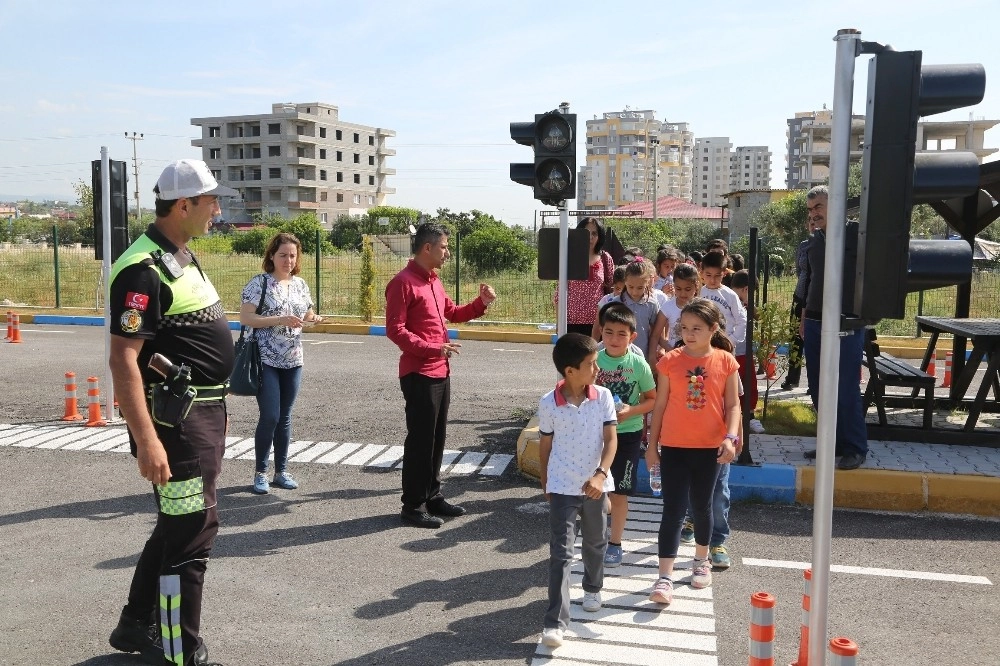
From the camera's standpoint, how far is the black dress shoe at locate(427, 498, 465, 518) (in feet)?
20.2

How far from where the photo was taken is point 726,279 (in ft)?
33.6

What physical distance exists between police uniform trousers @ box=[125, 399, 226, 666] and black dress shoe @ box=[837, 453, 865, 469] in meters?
4.83

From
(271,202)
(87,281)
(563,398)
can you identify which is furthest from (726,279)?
(271,202)

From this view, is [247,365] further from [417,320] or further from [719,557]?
[719,557]

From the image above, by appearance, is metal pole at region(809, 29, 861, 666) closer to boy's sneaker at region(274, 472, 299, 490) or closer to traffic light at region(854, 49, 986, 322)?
traffic light at region(854, 49, 986, 322)

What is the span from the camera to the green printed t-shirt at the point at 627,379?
200 inches

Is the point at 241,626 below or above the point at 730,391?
below

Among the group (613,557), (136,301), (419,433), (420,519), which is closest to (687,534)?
(613,557)

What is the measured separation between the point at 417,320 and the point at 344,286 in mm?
15044

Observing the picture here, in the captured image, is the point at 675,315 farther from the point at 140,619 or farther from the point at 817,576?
the point at 140,619

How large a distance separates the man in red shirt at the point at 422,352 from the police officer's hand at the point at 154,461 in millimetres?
2431

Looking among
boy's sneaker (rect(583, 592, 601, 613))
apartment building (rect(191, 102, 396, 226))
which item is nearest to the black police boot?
boy's sneaker (rect(583, 592, 601, 613))

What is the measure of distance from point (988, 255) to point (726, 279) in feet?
42.1

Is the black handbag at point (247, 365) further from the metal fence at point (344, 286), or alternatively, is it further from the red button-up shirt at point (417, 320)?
the metal fence at point (344, 286)
